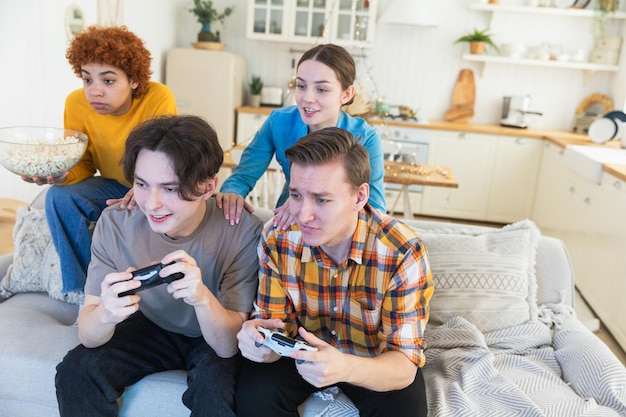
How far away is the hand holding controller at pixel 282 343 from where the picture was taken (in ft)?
4.26

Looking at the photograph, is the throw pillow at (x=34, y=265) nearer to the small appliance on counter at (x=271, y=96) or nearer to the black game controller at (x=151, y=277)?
the black game controller at (x=151, y=277)

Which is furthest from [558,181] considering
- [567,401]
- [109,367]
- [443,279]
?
[109,367]

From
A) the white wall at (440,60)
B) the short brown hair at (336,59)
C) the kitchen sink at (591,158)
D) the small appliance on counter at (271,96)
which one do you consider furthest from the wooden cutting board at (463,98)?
the short brown hair at (336,59)

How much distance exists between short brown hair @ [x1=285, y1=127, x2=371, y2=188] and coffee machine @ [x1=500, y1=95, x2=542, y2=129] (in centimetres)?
401

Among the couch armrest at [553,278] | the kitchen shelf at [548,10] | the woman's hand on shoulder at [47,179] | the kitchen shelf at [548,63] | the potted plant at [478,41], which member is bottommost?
the couch armrest at [553,278]

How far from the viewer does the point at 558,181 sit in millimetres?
4352

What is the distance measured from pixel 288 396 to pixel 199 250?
0.46 m

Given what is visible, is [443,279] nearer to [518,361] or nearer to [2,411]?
[518,361]

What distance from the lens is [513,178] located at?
16.4 feet

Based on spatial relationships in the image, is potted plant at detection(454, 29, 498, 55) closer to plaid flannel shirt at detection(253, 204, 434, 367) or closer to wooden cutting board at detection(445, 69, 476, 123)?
wooden cutting board at detection(445, 69, 476, 123)

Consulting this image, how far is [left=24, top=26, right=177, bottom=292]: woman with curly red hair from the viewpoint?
1968mm

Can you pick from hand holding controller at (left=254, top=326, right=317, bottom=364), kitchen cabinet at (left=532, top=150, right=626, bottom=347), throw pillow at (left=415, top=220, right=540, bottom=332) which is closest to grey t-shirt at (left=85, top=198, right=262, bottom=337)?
hand holding controller at (left=254, top=326, right=317, bottom=364)

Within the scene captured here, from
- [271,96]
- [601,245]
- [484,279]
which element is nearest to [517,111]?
[601,245]

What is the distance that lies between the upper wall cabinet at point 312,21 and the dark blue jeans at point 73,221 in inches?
131
